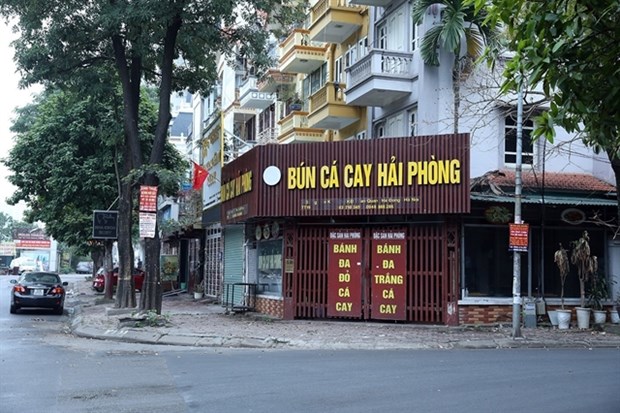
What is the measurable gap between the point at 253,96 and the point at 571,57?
86.3 ft

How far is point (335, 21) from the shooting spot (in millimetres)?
24375

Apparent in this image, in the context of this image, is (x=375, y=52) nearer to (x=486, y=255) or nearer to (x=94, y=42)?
(x=486, y=255)

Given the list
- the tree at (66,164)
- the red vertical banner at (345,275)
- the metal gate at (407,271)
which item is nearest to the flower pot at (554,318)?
the metal gate at (407,271)

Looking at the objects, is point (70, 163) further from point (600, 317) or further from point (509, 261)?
point (600, 317)

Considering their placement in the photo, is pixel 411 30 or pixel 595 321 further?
pixel 411 30


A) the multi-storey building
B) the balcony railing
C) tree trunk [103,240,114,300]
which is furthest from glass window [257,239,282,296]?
tree trunk [103,240,114,300]

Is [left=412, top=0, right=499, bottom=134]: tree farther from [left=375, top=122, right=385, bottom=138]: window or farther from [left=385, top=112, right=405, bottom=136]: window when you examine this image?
[left=375, top=122, right=385, bottom=138]: window

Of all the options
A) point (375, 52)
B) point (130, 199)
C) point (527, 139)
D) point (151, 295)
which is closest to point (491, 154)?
point (527, 139)

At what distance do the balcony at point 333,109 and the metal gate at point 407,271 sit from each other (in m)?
5.79

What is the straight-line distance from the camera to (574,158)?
68.6 ft

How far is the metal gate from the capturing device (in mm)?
18531

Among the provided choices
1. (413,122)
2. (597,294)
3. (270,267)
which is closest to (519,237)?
(597,294)

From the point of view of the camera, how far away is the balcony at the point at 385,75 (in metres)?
20.7

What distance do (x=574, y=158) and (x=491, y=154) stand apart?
2.81m
